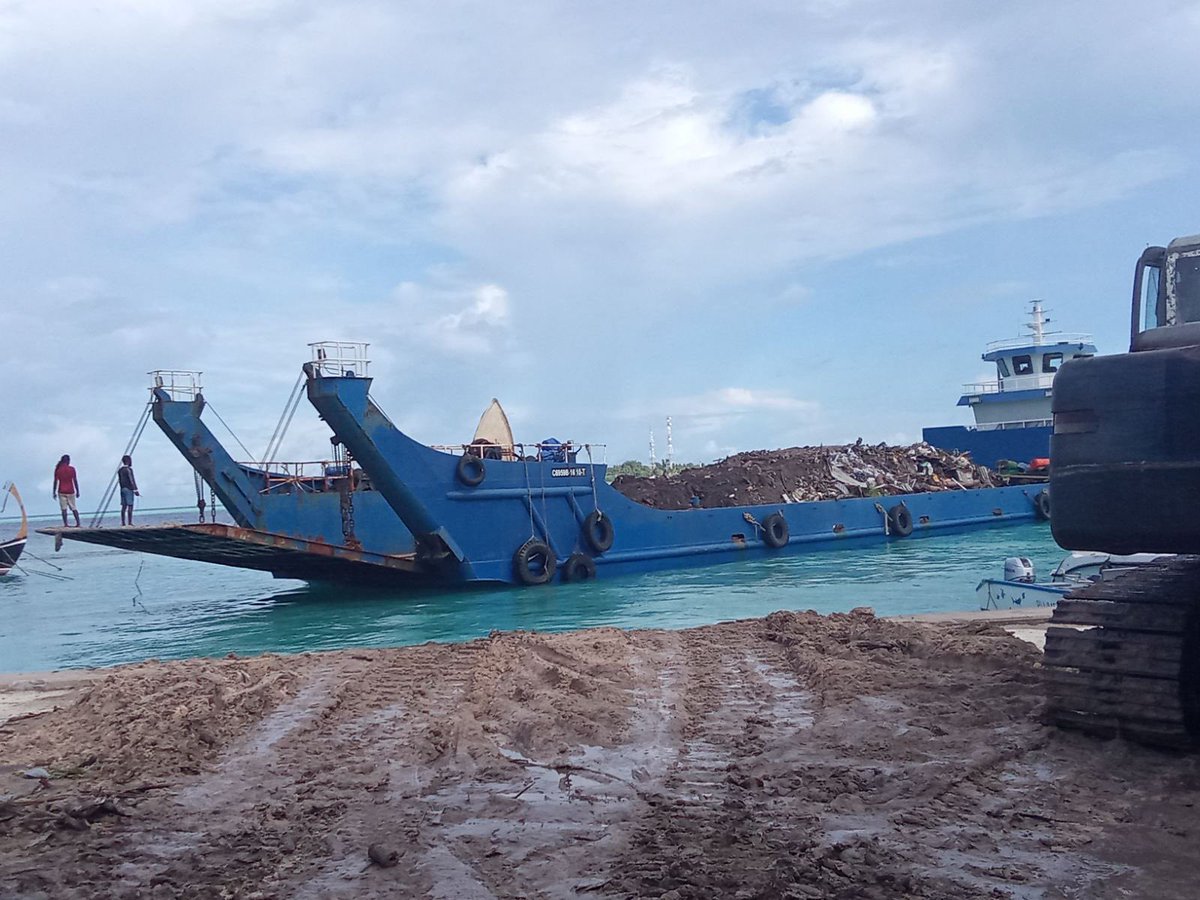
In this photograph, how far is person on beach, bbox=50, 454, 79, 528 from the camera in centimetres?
1551

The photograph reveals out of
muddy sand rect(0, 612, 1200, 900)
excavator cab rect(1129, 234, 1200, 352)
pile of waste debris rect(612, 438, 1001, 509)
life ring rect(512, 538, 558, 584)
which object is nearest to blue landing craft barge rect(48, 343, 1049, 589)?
life ring rect(512, 538, 558, 584)

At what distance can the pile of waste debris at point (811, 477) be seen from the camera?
22219mm

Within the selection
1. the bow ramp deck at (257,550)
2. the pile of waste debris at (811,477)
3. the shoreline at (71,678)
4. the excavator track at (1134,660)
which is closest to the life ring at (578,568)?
the bow ramp deck at (257,550)

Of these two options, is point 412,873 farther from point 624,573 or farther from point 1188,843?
point 624,573

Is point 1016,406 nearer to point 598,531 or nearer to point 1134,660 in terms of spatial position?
point 598,531

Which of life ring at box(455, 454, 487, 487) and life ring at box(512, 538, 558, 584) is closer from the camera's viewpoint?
life ring at box(455, 454, 487, 487)

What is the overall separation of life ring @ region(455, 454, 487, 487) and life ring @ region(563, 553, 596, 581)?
84.5 inches

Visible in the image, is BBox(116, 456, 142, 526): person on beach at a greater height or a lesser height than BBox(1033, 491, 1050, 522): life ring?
greater

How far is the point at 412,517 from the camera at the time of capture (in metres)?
15.9

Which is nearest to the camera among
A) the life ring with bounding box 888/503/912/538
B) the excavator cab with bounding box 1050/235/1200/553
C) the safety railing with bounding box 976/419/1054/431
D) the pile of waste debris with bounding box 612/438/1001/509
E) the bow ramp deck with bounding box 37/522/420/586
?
the excavator cab with bounding box 1050/235/1200/553

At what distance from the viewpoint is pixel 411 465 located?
15461mm

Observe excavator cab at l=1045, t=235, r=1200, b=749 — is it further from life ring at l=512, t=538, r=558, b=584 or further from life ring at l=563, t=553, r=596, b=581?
life ring at l=563, t=553, r=596, b=581

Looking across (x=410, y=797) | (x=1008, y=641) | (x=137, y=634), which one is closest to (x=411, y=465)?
(x=137, y=634)

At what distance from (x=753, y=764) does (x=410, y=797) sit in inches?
52.4
